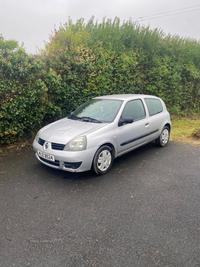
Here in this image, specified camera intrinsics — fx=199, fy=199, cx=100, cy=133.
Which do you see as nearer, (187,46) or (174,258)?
(174,258)

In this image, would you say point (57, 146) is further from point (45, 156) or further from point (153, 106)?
point (153, 106)

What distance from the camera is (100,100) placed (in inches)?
205

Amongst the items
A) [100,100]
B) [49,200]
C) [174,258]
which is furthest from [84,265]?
[100,100]

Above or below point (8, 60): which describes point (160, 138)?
below

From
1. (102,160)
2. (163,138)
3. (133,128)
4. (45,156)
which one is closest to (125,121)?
(133,128)

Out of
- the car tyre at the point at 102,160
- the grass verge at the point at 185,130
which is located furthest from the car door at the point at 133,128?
the grass verge at the point at 185,130

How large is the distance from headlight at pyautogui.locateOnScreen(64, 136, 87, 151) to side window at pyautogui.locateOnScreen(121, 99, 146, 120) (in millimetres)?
1234

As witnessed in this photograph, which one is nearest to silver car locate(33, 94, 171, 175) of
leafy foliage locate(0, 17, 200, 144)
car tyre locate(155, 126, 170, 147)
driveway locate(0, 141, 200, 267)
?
car tyre locate(155, 126, 170, 147)

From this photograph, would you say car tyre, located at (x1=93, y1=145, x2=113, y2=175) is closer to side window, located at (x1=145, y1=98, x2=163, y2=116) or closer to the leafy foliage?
side window, located at (x1=145, y1=98, x2=163, y2=116)

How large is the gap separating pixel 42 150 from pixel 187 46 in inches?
400

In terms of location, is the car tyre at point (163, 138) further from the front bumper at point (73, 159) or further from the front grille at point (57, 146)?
the front grille at point (57, 146)

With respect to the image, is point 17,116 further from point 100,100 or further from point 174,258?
point 174,258

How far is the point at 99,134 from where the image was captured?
13.2ft

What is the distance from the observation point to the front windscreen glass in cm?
457
